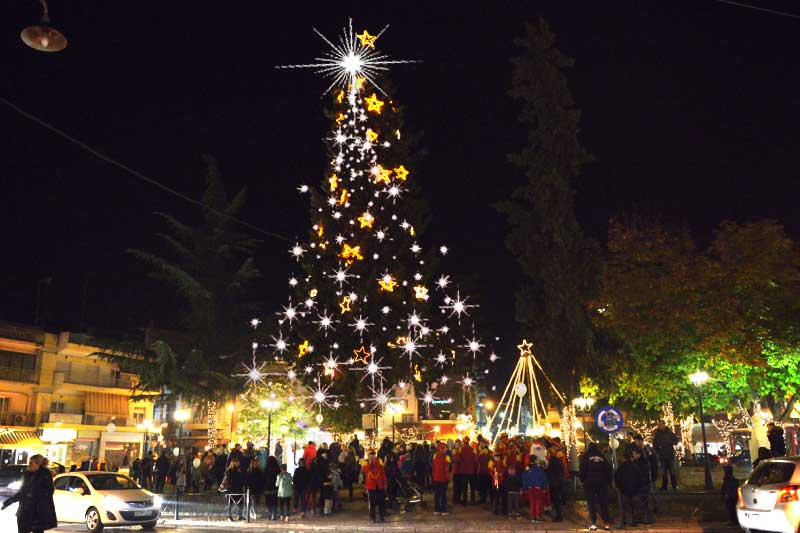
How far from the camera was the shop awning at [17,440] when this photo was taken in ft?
129

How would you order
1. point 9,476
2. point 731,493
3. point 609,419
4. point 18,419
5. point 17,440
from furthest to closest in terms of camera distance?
point 18,419
point 17,440
point 9,476
point 609,419
point 731,493

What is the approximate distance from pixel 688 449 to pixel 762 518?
30.7 meters

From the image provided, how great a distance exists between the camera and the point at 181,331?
39719 mm

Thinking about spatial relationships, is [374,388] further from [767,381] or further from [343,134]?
[767,381]

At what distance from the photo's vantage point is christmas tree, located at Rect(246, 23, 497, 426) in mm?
27156

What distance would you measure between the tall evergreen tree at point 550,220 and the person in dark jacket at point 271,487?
50.5ft

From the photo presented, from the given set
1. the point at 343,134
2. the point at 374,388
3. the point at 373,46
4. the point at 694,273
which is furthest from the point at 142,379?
the point at 694,273

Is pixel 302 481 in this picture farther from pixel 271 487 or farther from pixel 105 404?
pixel 105 404

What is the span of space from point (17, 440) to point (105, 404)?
11.4 meters

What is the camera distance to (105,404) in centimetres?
5191

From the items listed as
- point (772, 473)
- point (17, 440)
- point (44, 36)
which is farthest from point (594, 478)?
point (17, 440)

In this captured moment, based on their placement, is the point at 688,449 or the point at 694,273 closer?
the point at 694,273

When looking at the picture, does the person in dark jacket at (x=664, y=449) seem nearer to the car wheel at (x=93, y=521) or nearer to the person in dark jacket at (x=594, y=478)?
the person in dark jacket at (x=594, y=478)

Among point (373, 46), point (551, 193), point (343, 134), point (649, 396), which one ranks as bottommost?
point (649, 396)
